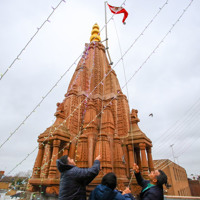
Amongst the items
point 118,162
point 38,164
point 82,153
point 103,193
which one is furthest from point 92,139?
point 103,193

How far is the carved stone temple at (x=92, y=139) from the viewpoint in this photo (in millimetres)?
8688

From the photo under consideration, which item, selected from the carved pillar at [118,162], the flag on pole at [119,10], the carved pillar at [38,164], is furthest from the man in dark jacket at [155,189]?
the carved pillar at [38,164]

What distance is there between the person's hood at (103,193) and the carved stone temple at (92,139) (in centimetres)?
660

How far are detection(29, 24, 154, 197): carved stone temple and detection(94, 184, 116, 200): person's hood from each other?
21.7 ft

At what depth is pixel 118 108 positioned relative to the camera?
43.6 feet

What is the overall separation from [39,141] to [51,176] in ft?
9.71

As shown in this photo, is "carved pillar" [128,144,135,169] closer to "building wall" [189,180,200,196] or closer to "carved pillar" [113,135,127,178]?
"carved pillar" [113,135,127,178]

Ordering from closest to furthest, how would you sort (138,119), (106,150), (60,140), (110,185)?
(110,185) → (106,150) → (60,140) → (138,119)

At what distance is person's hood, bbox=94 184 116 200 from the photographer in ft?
6.65

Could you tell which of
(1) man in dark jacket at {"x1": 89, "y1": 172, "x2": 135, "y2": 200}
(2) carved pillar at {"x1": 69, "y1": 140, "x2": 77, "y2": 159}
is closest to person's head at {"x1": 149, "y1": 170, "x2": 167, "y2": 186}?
(1) man in dark jacket at {"x1": 89, "y1": 172, "x2": 135, "y2": 200}

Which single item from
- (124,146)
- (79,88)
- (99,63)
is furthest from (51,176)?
(99,63)

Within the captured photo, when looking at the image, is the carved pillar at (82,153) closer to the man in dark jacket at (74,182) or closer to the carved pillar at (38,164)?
the carved pillar at (38,164)

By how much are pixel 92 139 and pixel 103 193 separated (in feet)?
26.2

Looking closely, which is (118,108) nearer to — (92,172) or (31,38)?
(31,38)
